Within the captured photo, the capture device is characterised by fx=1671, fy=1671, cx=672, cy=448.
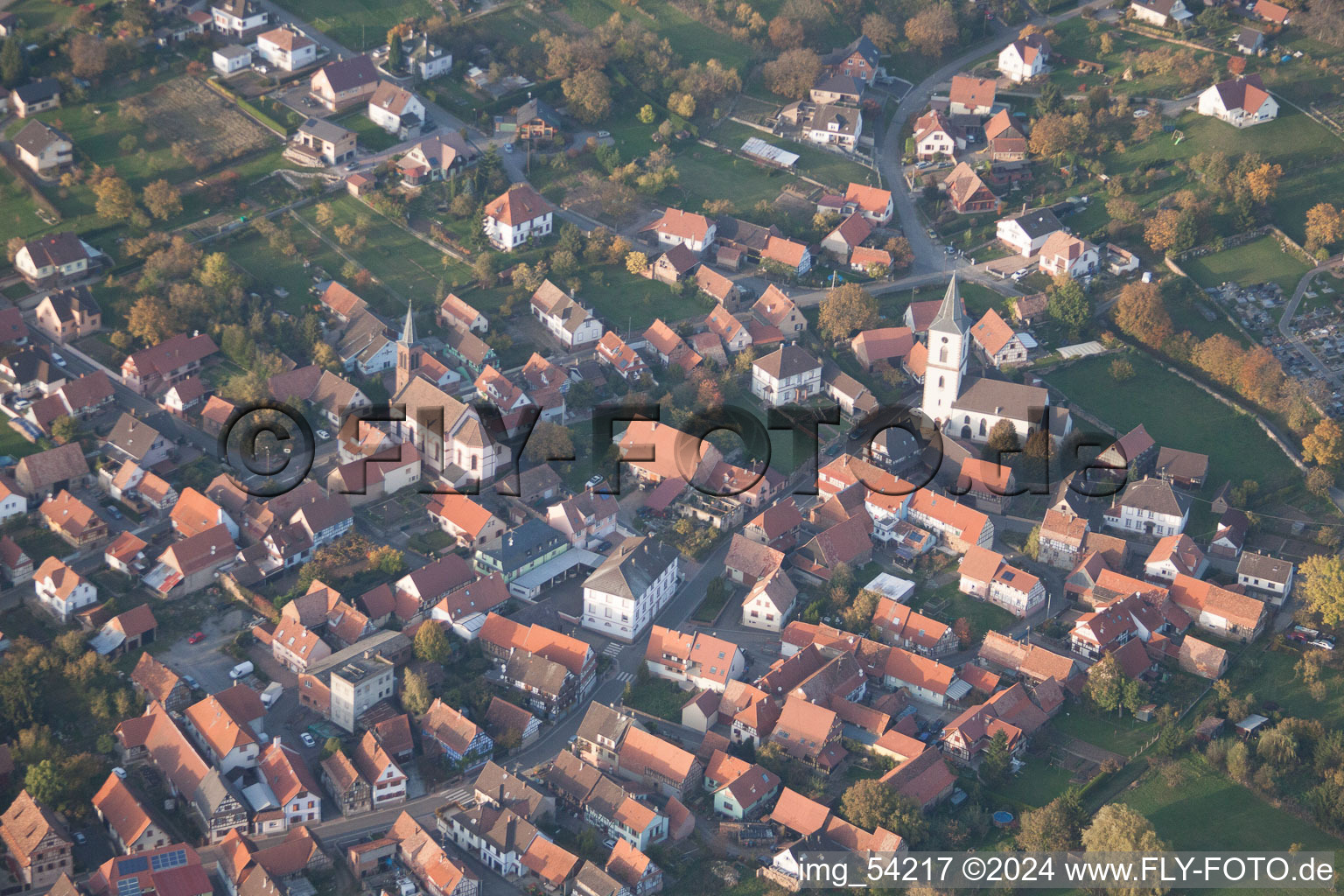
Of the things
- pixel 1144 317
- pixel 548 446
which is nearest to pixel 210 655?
pixel 548 446

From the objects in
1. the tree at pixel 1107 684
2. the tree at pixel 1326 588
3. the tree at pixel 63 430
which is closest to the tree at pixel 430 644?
the tree at pixel 63 430

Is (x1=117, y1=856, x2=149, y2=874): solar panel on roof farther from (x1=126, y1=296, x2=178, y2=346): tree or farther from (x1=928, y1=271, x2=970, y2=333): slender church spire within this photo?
(x1=928, y1=271, x2=970, y2=333): slender church spire

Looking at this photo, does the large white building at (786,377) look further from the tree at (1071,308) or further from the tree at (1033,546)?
the tree at (1033,546)

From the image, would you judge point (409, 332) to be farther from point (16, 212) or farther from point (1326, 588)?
point (1326, 588)

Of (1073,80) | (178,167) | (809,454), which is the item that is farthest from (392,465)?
(1073,80)

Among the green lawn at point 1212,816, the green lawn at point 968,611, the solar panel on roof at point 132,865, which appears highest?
the solar panel on roof at point 132,865

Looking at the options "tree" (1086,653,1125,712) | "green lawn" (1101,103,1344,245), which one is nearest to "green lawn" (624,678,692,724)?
"tree" (1086,653,1125,712)
